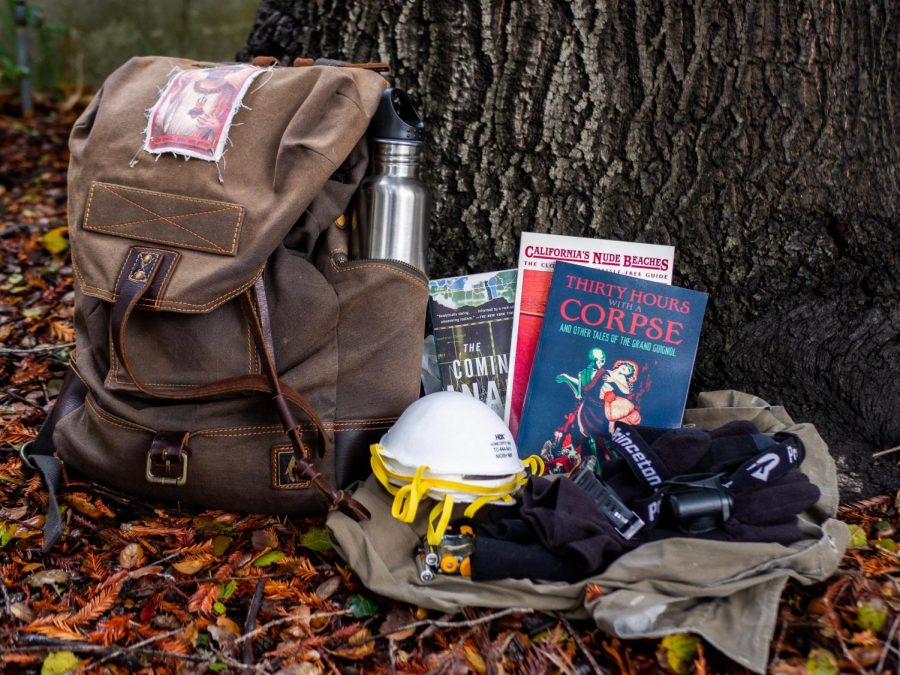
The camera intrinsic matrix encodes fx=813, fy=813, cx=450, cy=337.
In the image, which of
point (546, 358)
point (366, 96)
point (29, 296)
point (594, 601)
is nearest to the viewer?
point (594, 601)

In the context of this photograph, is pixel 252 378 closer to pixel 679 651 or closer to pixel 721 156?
pixel 679 651

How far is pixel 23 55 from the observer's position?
4.82 metres

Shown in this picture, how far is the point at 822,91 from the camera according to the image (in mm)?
2148

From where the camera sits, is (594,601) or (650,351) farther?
(650,351)

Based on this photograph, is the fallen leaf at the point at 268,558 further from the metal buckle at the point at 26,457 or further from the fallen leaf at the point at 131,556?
the metal buckle at the point at 26,457

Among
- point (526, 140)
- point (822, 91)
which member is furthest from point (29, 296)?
point (822, 91)

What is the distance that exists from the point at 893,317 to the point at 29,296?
3055mm

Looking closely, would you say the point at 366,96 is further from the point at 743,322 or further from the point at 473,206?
the point at 743,322

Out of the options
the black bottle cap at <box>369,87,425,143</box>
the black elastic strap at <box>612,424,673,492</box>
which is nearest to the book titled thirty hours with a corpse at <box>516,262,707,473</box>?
the black elastic strap at <box>612,424,673,492</box>

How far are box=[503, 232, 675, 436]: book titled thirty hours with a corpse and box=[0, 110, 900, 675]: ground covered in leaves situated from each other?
Result: 0.69 meters

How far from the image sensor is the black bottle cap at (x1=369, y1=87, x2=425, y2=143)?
2.14m

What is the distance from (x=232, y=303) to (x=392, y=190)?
511mm

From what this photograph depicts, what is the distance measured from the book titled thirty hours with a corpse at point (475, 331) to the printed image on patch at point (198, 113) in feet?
2.33

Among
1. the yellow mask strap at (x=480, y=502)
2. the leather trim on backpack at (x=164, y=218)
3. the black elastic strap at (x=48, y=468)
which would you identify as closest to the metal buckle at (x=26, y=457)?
the black elastic strap at (x=48, y=468)
